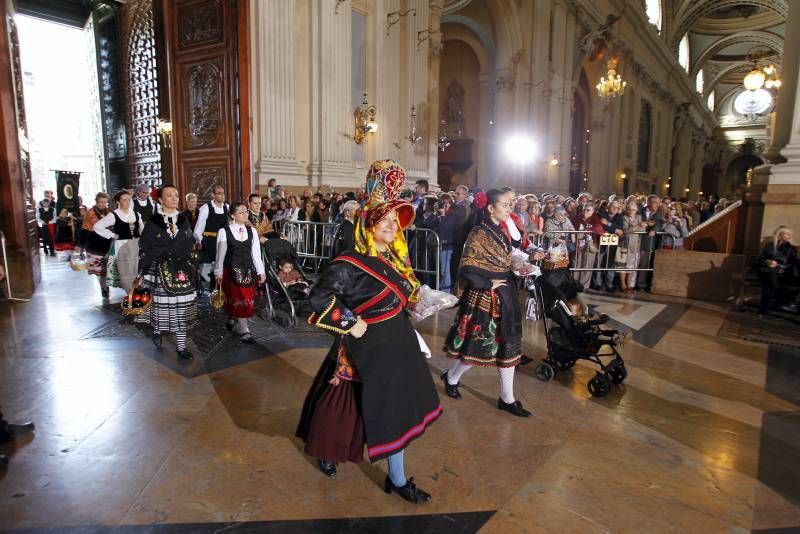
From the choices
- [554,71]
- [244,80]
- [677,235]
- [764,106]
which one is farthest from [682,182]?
[244,80]

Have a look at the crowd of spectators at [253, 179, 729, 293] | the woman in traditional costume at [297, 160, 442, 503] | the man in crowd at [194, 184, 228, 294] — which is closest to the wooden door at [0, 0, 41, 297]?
the man in crowd at [194, 184, 228, 294]

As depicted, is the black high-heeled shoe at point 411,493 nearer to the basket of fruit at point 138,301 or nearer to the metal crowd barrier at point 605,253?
the basket of fruit at point 138,301

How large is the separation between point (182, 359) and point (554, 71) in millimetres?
20753

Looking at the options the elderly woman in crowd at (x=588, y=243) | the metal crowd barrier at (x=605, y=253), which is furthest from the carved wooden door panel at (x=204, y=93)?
the elderly woman in crowd at (x=588, y=243)

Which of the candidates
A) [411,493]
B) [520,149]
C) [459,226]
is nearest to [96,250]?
[459,226]

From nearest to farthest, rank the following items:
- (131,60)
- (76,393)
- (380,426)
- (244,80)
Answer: (380,426) < (76,393) < (244,80) < (131,60)

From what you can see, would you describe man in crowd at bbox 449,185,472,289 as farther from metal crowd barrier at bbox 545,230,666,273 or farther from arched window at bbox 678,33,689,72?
arched window at bbox 678,33,689,72

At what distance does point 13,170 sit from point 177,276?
16.8ft

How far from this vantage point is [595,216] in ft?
30.1

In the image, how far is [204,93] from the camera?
1044 centimetres

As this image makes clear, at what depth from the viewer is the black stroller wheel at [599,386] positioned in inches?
166

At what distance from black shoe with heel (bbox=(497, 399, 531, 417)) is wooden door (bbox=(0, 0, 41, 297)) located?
8.14 metres

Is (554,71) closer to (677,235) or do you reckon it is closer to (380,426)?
(677,235)

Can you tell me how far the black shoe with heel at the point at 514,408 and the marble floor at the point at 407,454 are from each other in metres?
0.07
